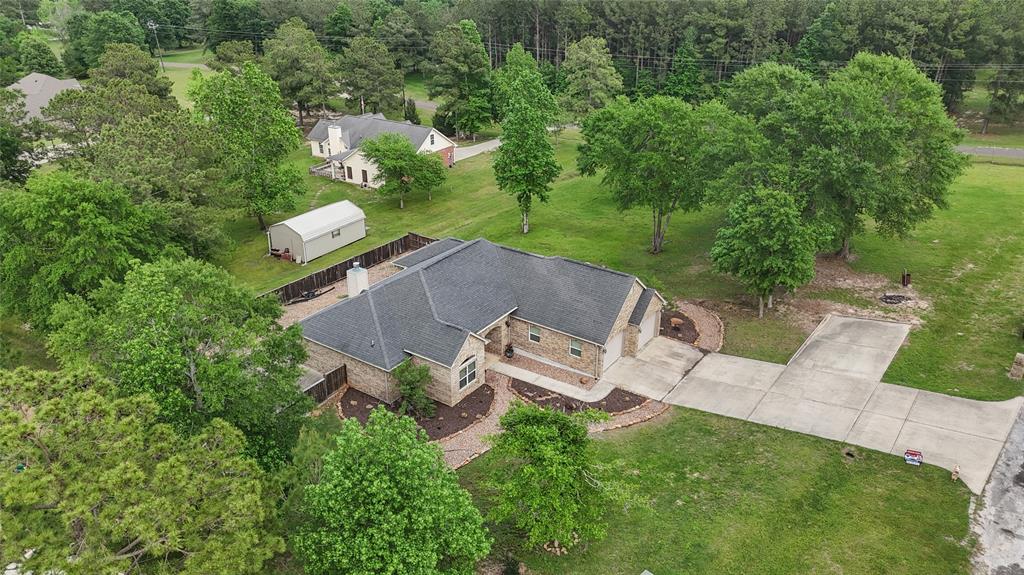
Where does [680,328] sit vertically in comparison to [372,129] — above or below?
below

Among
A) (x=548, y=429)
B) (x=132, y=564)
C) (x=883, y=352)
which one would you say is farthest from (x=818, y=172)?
(x=132, y=564)

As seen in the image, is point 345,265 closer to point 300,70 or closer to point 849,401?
point 849,401

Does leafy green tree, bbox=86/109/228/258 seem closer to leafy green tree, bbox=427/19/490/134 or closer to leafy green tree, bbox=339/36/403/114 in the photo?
leafy green tree, bbox=427/19/490/134

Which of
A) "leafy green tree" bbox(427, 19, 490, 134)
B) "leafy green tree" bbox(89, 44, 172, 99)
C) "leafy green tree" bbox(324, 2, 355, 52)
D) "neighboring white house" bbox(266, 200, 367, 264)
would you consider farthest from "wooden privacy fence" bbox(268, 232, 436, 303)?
"leafy green tree" bbox(324, 2, 355, 52)

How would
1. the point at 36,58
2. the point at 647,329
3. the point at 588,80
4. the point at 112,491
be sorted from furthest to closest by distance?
the point at 36,58 < the point at 588,80 < the point at 647,329 < the point at 112,491

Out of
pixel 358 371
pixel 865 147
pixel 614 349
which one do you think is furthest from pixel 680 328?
pixel 358 371
